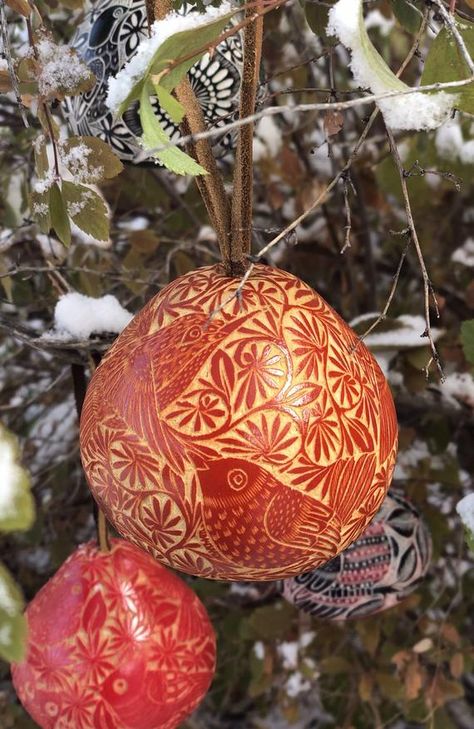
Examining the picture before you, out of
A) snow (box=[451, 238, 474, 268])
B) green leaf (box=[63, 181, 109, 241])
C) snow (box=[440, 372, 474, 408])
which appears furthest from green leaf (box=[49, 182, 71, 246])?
snow (box=[451, 238, 474, 268])

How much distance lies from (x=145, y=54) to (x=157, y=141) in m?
0.06

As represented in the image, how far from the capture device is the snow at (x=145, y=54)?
0.39 meters

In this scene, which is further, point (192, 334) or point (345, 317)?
point (345, 317)

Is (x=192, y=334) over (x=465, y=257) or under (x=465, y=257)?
over

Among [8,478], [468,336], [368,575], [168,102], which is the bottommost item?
[368,575]

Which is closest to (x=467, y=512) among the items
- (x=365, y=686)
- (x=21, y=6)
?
(x=21, y=6)

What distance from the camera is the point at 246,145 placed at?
1.58 feet

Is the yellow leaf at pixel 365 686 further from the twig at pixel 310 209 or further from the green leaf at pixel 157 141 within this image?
the green leaf at pixel 157 141

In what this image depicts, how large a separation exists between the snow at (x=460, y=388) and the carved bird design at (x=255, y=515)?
495 millimetres

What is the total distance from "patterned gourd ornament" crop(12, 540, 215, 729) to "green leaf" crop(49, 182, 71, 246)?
1.04 ft

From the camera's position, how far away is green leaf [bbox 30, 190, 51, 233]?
57cm

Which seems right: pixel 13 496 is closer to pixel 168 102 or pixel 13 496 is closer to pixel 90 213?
pixel 168 102

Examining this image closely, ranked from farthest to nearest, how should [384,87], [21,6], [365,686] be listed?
[365,686] < [21,6] < [384,87]

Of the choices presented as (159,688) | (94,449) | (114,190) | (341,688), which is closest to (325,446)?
(94,449)
